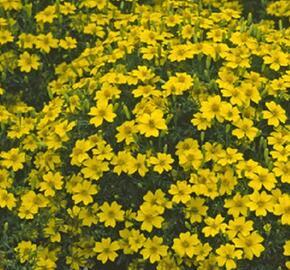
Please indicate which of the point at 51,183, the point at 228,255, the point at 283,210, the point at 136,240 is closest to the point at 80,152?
the point at 51,183

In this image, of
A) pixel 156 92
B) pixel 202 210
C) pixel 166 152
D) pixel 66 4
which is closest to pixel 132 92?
pixel 156 92

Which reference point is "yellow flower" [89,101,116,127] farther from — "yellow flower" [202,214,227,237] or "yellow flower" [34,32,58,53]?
"yellow flower" [34,32,58,53]

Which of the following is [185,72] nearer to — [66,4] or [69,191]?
[69,191]

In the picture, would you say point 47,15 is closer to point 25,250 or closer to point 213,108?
point 213,108

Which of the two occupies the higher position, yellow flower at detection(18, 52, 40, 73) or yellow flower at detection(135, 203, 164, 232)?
yellow flower at detection(18, 52, 40, 73)

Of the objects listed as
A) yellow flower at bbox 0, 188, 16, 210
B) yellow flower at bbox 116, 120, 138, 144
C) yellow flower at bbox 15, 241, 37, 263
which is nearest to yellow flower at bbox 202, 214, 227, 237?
yellow flower at bbox 116, 120, 138, 144
